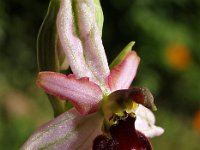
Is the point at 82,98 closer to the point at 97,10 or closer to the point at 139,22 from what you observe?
the point at 97,10

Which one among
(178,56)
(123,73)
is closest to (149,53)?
(178,56)

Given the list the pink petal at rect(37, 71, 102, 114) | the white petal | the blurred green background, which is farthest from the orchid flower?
the blurred green background

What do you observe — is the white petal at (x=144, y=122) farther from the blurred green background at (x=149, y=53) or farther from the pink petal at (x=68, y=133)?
the blurred green background at (x=149, y=53)

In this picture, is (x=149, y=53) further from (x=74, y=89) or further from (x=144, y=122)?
(x=74, y=89)

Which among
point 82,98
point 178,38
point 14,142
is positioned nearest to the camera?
point 82,98

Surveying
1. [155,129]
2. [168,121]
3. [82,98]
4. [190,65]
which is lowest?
[168,121]

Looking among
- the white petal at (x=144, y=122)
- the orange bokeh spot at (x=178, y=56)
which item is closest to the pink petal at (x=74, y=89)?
the white petal at (x=144, y=122)

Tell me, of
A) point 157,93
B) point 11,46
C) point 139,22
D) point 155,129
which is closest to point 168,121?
point 157,93
